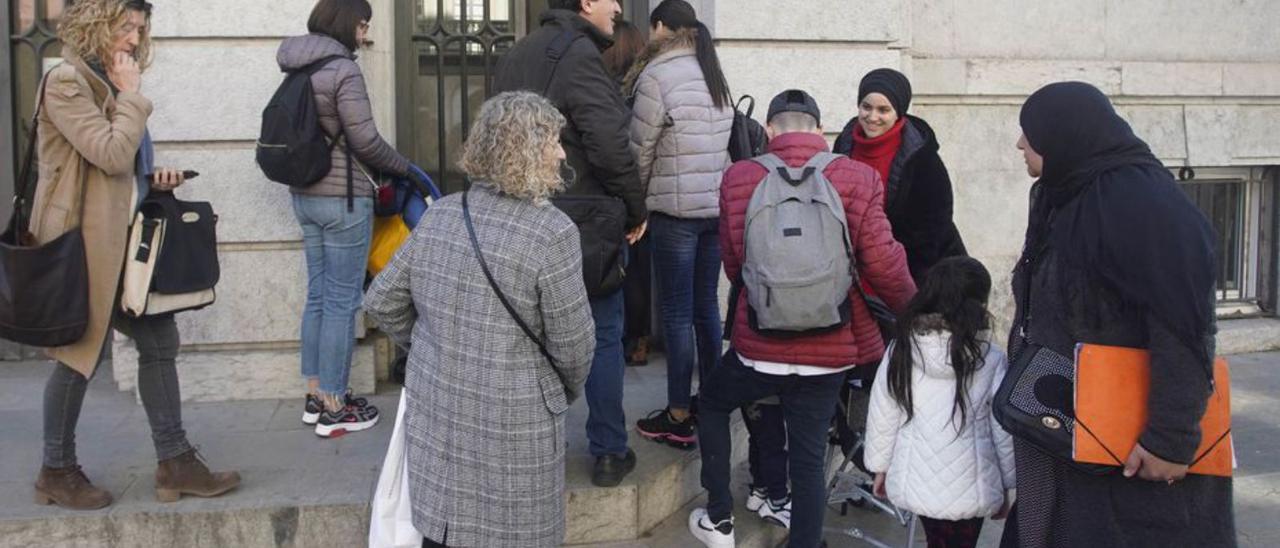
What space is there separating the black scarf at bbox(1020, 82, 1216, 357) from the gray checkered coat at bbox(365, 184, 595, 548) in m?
1.31

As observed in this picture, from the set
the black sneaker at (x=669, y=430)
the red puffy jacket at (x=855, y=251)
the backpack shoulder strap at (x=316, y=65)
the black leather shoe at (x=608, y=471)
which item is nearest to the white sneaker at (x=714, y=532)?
the black leather shoe at (x=608, y=471)

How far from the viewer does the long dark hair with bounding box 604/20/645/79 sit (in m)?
5.73

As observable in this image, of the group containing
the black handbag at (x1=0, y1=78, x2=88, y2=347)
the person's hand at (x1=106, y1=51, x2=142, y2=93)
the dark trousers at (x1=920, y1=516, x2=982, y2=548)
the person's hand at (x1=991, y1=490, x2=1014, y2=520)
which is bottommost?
the dark trousers at (x1=920, y1=516, x2=982, y2=548)

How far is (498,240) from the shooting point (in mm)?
3342

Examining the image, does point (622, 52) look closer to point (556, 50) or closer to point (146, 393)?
point (556, 50)

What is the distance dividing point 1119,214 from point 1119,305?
238 mm

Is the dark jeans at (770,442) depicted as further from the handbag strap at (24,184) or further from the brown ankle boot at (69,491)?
the handbag strap at (24,184)

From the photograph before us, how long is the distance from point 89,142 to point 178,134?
181 cm

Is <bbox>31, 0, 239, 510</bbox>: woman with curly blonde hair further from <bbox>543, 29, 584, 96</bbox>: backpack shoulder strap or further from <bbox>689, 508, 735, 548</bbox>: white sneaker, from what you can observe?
<bbox>689, 508, 735, 548</bbox>: white sneaker

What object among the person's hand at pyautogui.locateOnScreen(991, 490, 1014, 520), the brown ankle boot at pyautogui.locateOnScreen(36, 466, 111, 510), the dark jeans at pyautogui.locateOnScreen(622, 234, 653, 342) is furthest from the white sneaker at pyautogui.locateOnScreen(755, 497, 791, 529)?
the brown ankle boot at pyautogui.locateOnScreen(36, 466, 111, 510)

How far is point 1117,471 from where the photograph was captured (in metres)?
3.11

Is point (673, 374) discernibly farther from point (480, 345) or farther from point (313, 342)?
point (480, 345)

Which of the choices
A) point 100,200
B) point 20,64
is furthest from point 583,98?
point 20,64

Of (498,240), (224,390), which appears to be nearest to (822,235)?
(498,240)
